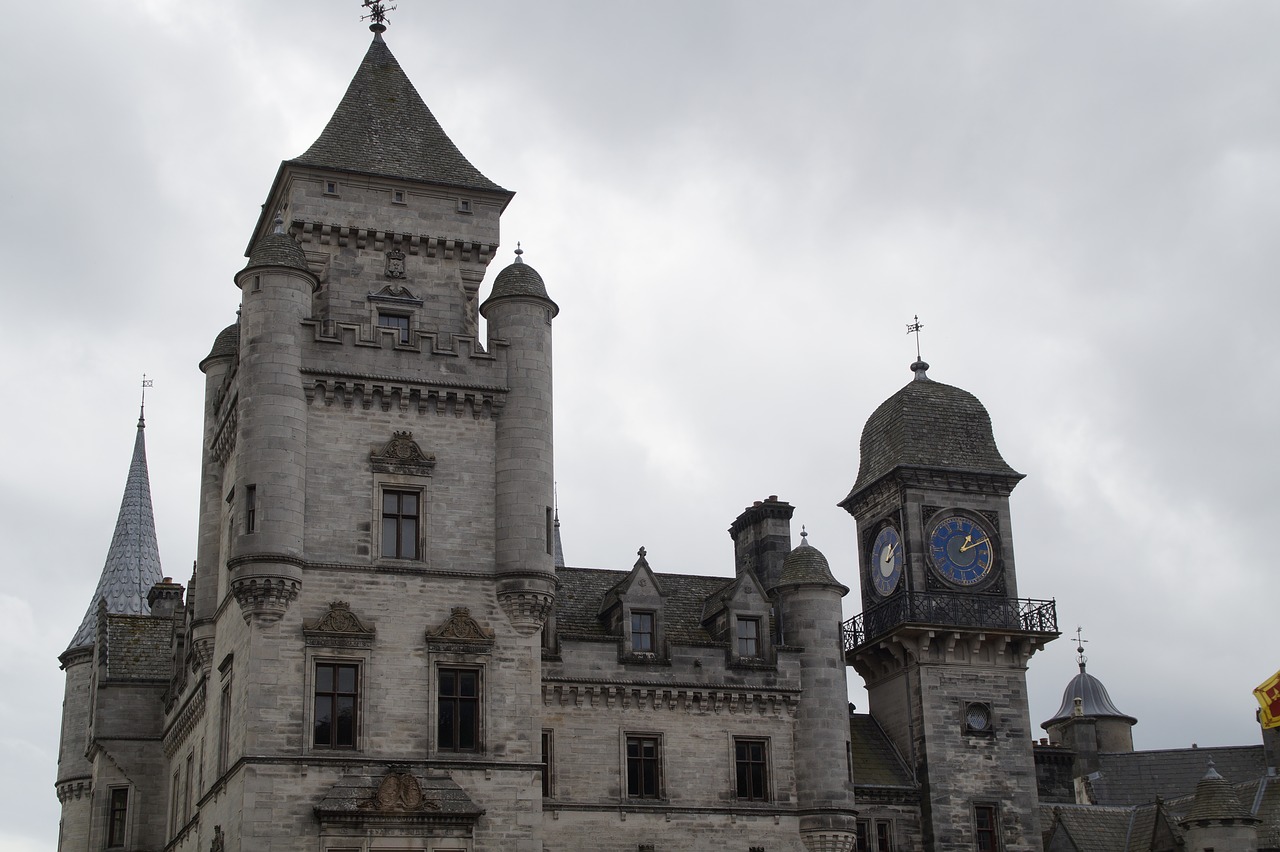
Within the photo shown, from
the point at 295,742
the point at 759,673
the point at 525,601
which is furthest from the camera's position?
the point at 759,673

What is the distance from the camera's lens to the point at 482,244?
41.8m

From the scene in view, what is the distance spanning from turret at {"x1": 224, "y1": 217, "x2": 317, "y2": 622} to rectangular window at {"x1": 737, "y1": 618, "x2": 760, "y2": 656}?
1319cm

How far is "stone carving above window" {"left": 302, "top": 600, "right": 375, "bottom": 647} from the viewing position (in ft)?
120

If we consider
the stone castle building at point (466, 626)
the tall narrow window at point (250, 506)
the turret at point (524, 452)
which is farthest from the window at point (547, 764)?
the tall narrow window at point (250, 506)

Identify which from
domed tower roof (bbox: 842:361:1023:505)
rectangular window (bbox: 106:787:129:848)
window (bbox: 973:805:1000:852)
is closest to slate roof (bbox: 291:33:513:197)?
domed tower roof (bbox: 842:361:1023:505)

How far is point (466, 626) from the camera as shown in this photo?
37.8 meters

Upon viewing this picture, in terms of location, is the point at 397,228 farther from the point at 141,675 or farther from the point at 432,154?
the point at 141,675

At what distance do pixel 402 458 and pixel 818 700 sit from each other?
13.6m

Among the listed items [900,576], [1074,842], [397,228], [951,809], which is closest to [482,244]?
[397,228]

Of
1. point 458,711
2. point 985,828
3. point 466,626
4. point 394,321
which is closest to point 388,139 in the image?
point 394,321

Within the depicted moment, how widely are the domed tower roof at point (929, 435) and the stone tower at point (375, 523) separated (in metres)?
14.6

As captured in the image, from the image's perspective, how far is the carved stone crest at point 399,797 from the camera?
35.6m

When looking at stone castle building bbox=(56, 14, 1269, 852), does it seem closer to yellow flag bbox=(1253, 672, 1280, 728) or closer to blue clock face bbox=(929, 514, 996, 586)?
blue clock face bbox=(929, 514, 996, 586)

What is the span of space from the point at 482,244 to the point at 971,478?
17902 mm
